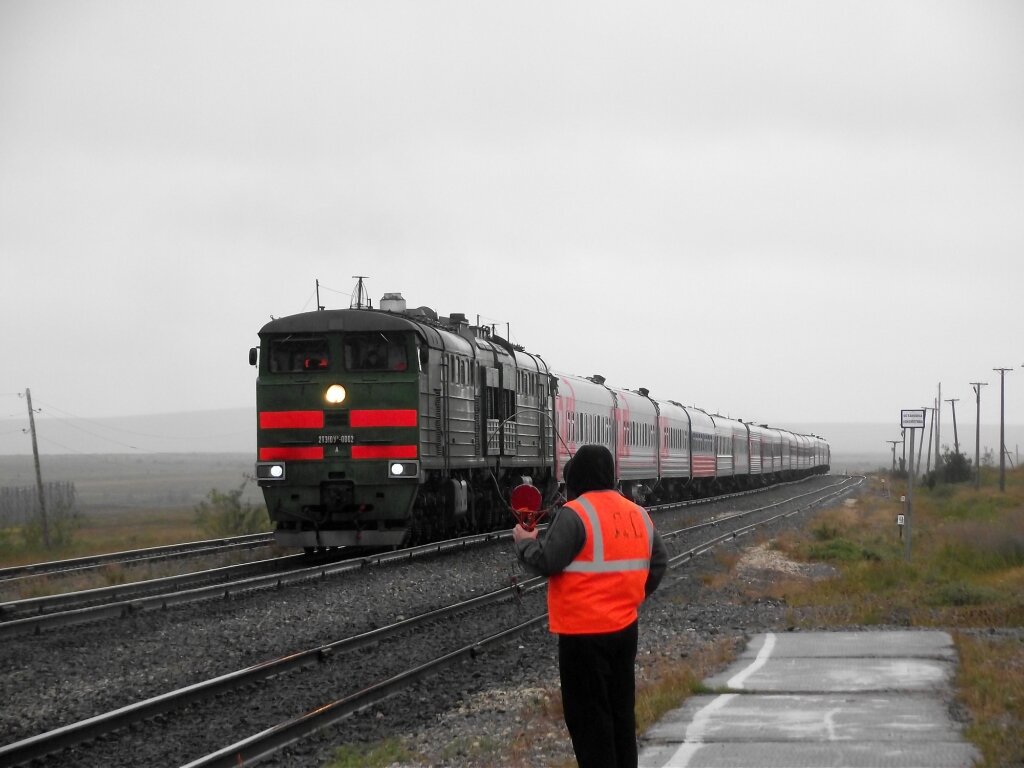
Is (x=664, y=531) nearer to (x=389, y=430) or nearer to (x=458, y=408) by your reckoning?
(x=458, y=408)

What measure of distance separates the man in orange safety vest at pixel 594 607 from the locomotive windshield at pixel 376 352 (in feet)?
48.0

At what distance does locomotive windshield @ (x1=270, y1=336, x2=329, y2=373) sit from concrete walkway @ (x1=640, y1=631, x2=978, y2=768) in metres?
10.7

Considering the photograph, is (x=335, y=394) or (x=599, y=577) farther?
(x=335, y=394)

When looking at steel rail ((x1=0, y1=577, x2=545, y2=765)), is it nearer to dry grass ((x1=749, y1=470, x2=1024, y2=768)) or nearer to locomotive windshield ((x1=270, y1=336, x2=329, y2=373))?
dry grass ((x1=749, y1=470, x2=1024, y2=768))

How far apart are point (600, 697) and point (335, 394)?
14848mm

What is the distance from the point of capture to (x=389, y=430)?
20.5m

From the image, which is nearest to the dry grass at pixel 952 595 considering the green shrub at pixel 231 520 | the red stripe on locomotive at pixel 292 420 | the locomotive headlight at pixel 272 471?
the red stripe on locomotive at pixel 292 420

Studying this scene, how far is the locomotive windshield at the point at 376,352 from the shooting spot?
2080 centimetres

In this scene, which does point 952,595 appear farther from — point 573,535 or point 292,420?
point 573,535

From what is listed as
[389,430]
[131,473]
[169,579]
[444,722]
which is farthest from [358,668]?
[131,473]

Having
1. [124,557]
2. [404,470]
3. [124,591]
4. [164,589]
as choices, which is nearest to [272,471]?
[404,470]


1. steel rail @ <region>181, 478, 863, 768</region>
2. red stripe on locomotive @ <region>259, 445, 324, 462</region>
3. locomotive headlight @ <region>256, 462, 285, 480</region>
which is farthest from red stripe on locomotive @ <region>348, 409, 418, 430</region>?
steel rail @ <region>181, 478, 863, 768</region>

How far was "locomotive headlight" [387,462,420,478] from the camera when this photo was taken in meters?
20.3

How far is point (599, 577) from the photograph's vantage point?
6.16 meters
